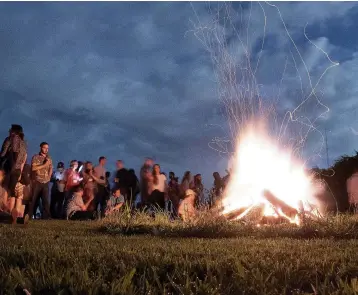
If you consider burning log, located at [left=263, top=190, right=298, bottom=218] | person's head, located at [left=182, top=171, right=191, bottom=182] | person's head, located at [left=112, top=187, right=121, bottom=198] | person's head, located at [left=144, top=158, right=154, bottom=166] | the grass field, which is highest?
person's head, located at [left=144, top=158, right=154, bottom=166]

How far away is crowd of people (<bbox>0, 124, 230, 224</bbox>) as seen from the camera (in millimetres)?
14172

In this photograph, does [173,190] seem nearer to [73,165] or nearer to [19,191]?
[73,165]

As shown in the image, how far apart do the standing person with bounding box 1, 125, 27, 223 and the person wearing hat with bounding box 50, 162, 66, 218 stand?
349 centimetres

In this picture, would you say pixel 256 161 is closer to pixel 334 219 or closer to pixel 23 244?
pixel 334 219

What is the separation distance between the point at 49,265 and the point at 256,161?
1067cm

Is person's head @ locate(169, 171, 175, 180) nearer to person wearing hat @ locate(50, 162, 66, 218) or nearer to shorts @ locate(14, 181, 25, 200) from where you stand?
person wearing hat @ locate(50, 162, 66, 218)

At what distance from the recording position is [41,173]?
16.0m

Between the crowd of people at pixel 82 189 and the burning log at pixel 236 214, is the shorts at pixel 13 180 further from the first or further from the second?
the burning log at pixel 236 214

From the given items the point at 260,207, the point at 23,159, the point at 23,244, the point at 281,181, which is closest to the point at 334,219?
the point at 260,207

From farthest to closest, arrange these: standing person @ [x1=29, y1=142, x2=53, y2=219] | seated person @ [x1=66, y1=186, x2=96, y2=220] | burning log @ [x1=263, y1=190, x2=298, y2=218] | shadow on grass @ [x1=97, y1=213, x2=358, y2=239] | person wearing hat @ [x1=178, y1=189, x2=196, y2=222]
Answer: seated person @ [x1=66, y1=186, x2=96, y2=220] → standing person @ [x1=29, y1=142, x2=53, y2=219] → person wearing hat @ [x1=178, y1=189, x2=196, y2=222] → burning log @ [x1=263, y1=190, x2=298, y2=218] → shadow on grass @ [x1=97, y1=213, x2=358, y2=239]

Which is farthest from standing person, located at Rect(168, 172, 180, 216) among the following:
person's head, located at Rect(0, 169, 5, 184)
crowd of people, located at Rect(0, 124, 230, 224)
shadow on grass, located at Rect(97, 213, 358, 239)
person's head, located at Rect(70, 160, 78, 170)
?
person's head, located at Rect(0, 169, 5, 184)

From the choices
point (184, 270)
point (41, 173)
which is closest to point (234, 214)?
point (41, 173)

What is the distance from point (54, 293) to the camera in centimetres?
479

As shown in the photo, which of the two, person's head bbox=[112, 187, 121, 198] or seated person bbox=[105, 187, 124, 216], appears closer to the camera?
seated person bbox=[105, 187, 124, 216]
